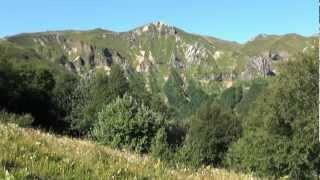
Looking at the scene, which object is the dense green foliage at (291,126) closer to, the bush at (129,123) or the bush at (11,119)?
the bush at (129,123)

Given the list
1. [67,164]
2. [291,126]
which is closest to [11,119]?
[67,164]

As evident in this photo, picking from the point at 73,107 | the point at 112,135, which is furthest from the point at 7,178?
the point at 73,107

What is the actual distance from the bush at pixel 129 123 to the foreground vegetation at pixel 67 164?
55.6 metres

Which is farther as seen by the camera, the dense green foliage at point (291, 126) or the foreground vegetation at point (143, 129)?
the dense green foliage at point (291, 126)

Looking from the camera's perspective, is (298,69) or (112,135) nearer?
(298,69)

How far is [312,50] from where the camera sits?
5725 cm

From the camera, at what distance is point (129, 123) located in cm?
6869

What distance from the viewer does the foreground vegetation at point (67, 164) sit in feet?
22.9

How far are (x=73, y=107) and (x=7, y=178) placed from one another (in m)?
115

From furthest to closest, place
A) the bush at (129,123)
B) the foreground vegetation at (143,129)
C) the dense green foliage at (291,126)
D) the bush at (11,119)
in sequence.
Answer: the bush at (129,123), the dense green foliage at (291,126), the bush at (11,119), the foreground vegetation at (143,129)

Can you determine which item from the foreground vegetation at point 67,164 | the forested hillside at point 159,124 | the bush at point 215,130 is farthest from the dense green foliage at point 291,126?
the foreground vegetation at point 67,164

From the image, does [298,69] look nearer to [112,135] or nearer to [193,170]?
[112,135]

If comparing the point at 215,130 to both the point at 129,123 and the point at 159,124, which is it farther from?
the point at 129,123

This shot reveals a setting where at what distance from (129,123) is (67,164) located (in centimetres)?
6114
